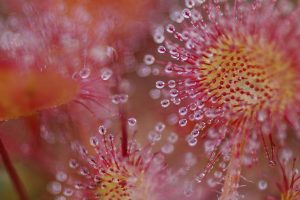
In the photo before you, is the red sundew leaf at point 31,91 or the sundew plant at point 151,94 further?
the red sundew leaf at point 31,91

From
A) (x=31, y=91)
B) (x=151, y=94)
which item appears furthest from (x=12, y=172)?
(x=151, y=94)

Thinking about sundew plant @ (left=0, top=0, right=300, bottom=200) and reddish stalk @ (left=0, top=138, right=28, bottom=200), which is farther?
reddish stalk @ (left=0, top=138, right=28, bottom=200)

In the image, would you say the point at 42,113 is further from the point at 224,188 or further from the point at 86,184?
the point at 224,188

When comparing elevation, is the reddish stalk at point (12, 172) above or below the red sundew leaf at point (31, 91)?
below

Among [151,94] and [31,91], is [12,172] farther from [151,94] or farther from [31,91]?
[151,94]

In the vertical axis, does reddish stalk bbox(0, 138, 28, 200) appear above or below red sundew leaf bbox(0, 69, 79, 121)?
below

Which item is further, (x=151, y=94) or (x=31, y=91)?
(x=151, y=94)
